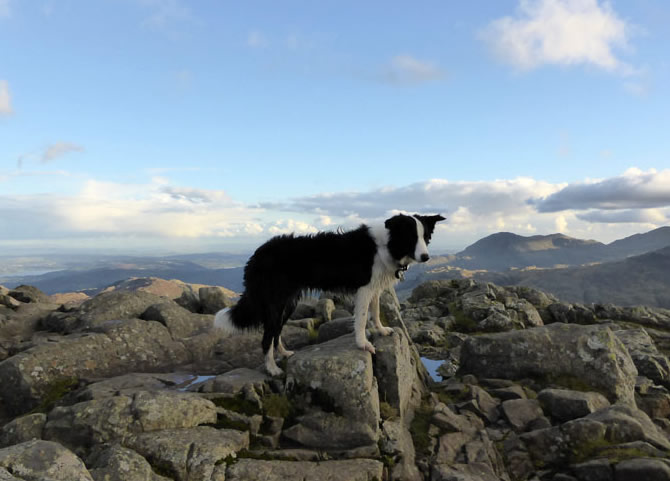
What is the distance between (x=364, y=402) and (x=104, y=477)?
5.19 m

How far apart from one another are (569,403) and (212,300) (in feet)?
52.2

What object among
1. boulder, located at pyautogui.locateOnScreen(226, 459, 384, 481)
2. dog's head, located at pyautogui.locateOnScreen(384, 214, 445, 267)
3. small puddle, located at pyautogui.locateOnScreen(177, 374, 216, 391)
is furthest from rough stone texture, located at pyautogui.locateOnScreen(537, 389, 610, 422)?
small puddle, located at pyautogui.locateOnScreen(177, 374, 216, 391)

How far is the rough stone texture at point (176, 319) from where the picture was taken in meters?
14.6

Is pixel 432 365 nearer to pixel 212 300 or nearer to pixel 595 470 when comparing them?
pixel 595 470

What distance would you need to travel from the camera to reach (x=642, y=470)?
7637mm

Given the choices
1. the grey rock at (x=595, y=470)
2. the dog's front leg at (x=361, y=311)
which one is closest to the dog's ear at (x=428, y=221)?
the dog's front leg at (x=361, y=311)

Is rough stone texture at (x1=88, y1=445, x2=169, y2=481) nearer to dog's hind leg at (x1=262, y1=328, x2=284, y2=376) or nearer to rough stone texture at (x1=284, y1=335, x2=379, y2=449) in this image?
rough stone texture at (x1=284, y1=335, x2=379, y2=449)

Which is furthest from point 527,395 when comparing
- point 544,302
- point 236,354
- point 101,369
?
point 544,302

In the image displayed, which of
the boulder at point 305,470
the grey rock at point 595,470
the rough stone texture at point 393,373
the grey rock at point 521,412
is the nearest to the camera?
the boulder at point 305,470

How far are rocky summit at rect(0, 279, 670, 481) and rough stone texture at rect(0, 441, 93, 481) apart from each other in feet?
0.07

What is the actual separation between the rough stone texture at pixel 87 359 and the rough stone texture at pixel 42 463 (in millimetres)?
5380

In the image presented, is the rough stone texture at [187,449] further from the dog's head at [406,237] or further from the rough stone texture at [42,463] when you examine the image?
the dog's head at [406,237]

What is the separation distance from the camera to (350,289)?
Answer: 10656mm

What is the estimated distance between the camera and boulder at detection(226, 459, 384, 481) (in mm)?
7004
